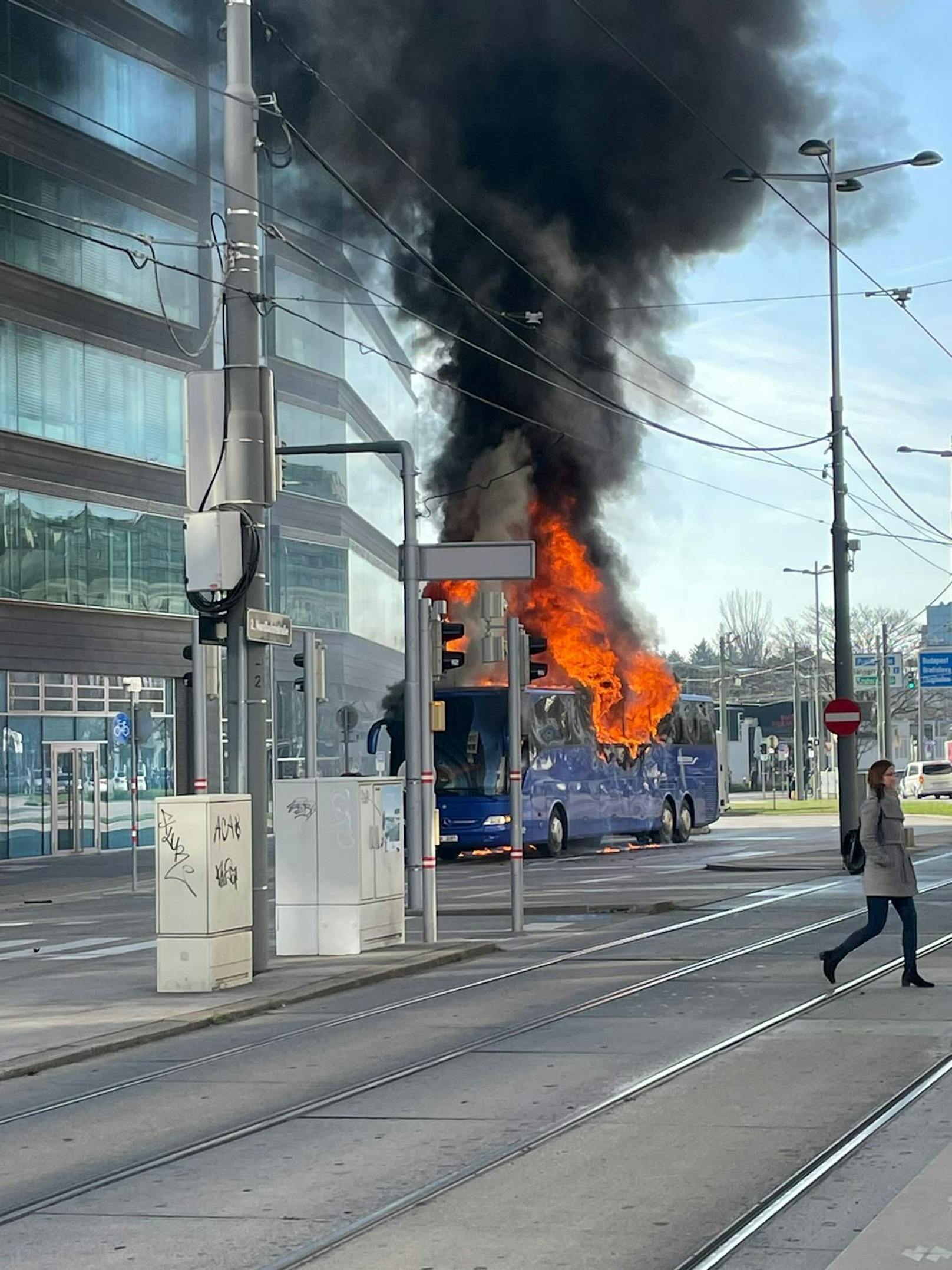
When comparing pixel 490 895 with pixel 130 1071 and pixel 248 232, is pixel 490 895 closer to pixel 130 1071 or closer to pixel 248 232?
pixel 248 232

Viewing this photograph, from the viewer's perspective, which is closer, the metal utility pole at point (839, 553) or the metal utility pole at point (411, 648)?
the metal utility pole at point (411, 648)

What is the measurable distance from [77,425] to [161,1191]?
33.1 metres

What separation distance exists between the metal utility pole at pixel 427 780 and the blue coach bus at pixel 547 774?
13.1 meters

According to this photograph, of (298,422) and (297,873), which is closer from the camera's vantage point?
(297,873)

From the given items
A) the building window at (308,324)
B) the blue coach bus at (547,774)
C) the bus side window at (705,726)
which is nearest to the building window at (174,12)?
the building window at (308,324)

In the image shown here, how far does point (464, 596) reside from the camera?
120ft

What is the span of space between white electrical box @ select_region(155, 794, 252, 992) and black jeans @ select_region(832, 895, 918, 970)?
460cm

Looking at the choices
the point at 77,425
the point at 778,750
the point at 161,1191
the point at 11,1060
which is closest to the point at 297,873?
the point at 11,1060

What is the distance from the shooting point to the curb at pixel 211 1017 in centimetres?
1092

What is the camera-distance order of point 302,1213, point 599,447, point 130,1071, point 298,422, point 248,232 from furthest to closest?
point 298,422, point 599,447, point 248,232, point 130,1071, point 302,1213

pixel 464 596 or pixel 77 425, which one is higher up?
pixel 77 425

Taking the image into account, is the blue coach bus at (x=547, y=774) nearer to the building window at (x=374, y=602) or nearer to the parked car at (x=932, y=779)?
the building window at (x=374, y=602)

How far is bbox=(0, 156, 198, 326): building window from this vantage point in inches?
1476

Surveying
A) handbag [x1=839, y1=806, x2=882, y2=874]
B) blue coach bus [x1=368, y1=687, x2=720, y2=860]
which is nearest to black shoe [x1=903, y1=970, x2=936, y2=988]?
handbag [x1=839, y1=806, x2=882, y2=874]
